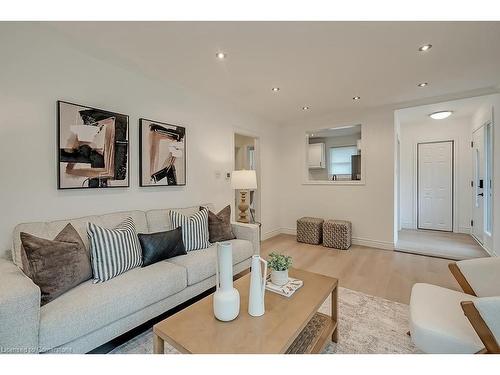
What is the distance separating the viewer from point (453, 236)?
15.3 feet

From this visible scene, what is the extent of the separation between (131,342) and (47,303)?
2.03 feet

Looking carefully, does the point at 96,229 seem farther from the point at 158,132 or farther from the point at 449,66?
the point at 449,66

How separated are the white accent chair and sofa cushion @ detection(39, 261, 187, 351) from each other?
5.58 feet

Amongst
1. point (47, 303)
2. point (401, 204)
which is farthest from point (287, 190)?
point (47, 303)

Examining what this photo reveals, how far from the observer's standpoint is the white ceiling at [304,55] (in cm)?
187

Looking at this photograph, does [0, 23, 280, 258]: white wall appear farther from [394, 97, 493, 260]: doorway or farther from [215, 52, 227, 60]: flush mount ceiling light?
[394, 97, 493, 260]: doorway

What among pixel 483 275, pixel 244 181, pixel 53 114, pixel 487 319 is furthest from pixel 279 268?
pixel 53 114

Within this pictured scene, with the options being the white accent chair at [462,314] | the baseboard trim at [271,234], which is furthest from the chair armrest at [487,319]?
the baseboard trim at [271,234]

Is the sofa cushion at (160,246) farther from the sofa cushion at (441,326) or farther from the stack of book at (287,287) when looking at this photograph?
the sofa cushion at (441,326)

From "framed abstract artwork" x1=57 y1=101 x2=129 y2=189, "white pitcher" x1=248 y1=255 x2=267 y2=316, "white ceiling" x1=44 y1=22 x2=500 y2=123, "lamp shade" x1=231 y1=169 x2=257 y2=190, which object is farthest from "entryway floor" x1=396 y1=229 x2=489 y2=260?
"framed abstract artwork" x1=57 y1=101 x2=129 y2=189

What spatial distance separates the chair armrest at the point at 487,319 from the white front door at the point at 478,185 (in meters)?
4.01

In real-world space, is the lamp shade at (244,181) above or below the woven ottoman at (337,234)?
above

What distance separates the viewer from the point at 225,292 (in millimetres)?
1281

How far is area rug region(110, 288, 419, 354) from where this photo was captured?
1.61m
